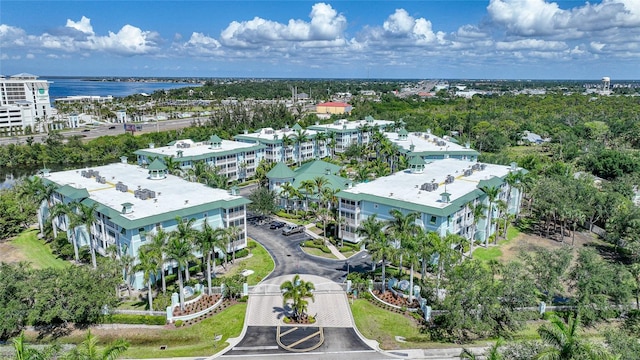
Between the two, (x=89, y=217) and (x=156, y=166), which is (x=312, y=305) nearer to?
(x=89, y=217)

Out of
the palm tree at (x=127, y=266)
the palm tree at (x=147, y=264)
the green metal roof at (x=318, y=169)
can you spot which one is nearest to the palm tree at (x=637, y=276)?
the palm tree at (x=147, y=264)

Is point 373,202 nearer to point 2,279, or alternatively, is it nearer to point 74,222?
point 74,222

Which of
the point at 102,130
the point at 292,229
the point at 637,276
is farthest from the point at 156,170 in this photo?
the point at 102,130

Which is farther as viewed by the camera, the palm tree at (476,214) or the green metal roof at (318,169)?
the green metal roof at (318,169)

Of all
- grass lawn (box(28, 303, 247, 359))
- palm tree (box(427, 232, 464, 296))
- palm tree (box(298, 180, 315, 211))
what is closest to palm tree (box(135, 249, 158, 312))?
grass lawn (box(28, 303, 247, 359))

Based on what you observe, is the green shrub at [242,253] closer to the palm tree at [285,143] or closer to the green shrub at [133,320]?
the green shrub at [133,320]

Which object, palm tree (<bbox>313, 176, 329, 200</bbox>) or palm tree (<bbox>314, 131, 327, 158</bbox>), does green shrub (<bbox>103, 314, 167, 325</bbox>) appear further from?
palm tree (<bbox>314, 131, 327, 158</bbox>)

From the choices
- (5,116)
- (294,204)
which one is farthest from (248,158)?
(5,116)
